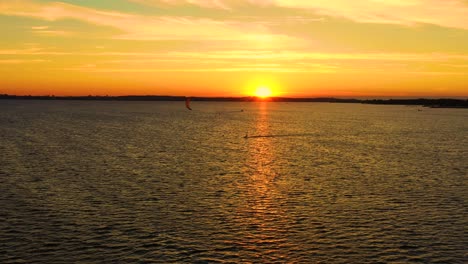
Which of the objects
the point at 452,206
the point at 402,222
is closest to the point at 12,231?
the point at 402,222

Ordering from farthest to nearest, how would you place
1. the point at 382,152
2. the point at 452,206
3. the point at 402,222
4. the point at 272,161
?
the point at 382,152 → the point at 272,161 → the point at 452,206 → the point at 402,222

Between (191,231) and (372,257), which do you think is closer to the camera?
(372,257)

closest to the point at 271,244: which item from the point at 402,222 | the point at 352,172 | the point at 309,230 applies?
the point at 309,230

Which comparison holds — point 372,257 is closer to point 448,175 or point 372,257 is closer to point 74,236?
point 74,236

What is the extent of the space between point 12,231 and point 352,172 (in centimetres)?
4169

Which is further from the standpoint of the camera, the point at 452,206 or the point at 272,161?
the point at 272,161

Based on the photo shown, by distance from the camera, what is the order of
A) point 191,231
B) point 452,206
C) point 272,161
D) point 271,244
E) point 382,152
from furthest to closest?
1. point 382,152
2. point 272,161
3. point 452,206
4. point 191,231
5. point 271,244

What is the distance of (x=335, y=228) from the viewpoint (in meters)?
35.3

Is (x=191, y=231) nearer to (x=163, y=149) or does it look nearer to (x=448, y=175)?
(x=448, y=175)

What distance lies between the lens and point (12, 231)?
33.6 metres

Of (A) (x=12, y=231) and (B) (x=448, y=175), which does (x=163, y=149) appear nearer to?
(B) (x=448, y=175)

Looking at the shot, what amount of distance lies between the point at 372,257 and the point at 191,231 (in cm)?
1219

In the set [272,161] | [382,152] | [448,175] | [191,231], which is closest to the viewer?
[191,231]

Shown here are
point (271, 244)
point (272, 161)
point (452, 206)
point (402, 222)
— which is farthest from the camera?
point (272, 161)
